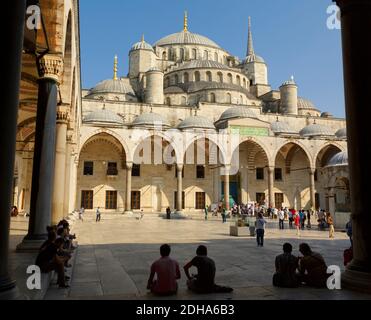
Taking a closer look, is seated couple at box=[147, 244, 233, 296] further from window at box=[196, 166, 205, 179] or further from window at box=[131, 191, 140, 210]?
window at box=[196, 166, 205, 179]

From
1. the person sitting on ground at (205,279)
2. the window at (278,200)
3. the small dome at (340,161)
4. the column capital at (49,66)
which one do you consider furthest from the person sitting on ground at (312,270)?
the window at (278,200)

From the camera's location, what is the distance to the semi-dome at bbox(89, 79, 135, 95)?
109ft

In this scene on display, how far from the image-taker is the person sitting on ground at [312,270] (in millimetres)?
4578

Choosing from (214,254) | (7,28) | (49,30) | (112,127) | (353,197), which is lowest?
(214,254)

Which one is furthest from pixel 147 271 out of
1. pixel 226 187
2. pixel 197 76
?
pixel 197 76

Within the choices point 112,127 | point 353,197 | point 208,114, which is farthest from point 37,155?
point 208,114

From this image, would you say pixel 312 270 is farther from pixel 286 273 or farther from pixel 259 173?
pixel 259 173

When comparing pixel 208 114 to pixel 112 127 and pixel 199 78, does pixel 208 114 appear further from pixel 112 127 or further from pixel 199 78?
pixel 112 127

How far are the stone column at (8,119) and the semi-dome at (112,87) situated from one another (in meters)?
30.9

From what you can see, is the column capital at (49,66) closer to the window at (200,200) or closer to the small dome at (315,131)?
the window at (200,200)

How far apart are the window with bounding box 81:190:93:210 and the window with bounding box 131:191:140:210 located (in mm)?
3130

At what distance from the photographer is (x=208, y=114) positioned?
31406 millimetres

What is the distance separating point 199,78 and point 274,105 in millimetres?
8938
